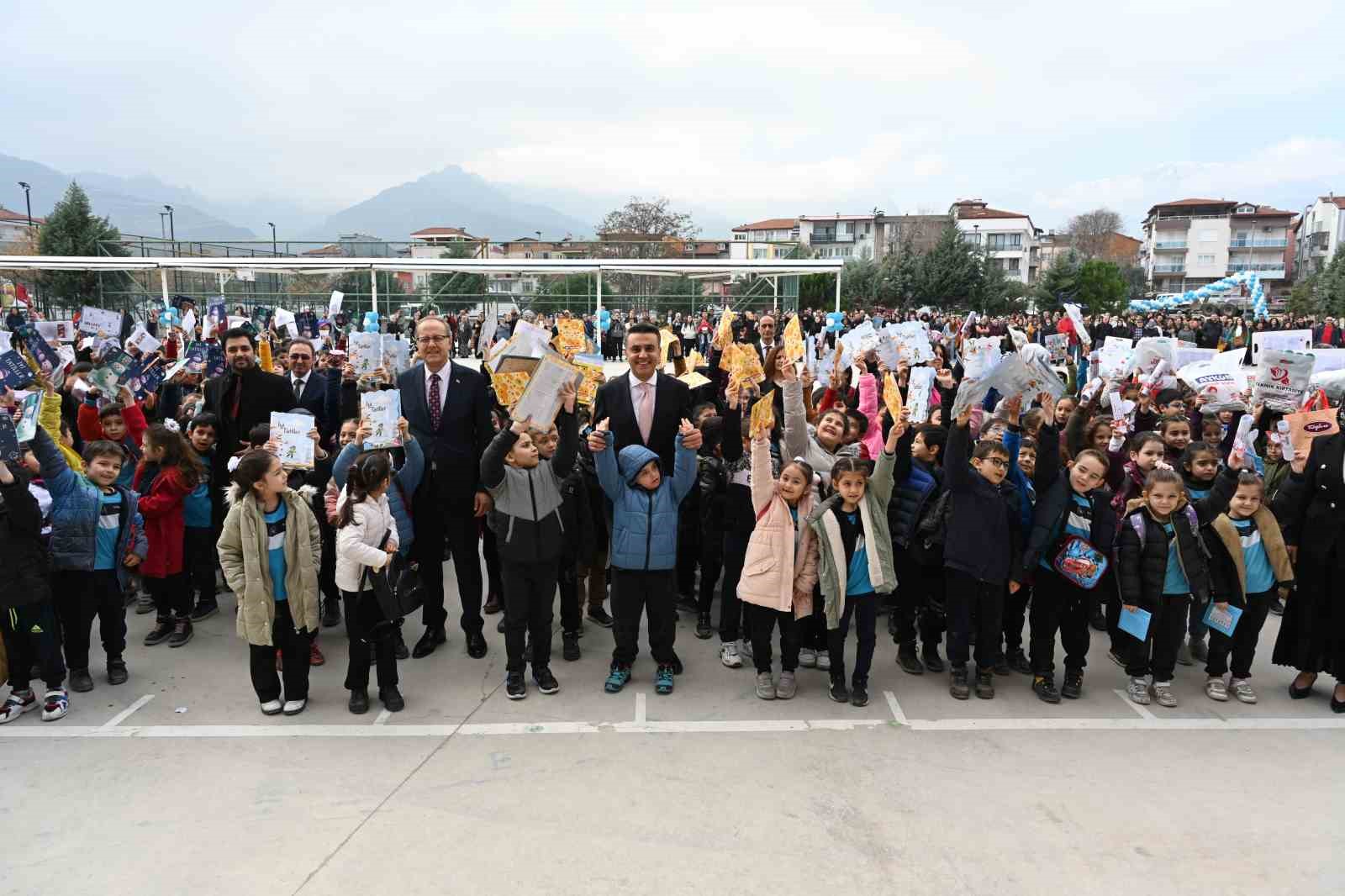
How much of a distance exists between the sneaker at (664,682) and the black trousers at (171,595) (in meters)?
3.38

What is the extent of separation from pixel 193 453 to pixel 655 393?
3211 millimetres

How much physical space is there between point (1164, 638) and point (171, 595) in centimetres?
642

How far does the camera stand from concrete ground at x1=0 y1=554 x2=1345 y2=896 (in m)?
3.17

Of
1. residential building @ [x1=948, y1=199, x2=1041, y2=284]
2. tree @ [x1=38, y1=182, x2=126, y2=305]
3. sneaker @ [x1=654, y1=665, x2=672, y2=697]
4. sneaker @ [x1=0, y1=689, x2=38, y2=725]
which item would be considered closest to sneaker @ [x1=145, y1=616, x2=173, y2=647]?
sneaker @ [x1=0, y1=689, x2=38, y2=725]

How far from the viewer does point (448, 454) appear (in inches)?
206

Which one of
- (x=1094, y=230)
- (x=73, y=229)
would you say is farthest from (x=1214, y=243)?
(x=73, y=229)

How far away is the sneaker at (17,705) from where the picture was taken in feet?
14.5

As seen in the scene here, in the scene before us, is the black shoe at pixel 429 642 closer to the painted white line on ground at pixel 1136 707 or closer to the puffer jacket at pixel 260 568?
the puffer jacket at pixel 260 568

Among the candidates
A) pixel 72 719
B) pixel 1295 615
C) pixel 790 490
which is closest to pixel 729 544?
Answer: pixel 790 490

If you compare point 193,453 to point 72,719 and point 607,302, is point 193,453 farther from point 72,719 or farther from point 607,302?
point 607,302

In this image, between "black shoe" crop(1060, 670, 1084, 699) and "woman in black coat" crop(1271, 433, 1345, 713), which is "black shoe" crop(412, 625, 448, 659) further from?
"woman in black coat" crop(1271, 433, 1345, 713)

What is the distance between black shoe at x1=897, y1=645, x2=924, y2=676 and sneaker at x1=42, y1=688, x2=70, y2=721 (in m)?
4.92

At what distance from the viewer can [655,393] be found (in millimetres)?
5191

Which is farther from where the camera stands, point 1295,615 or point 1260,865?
point 1295,615
